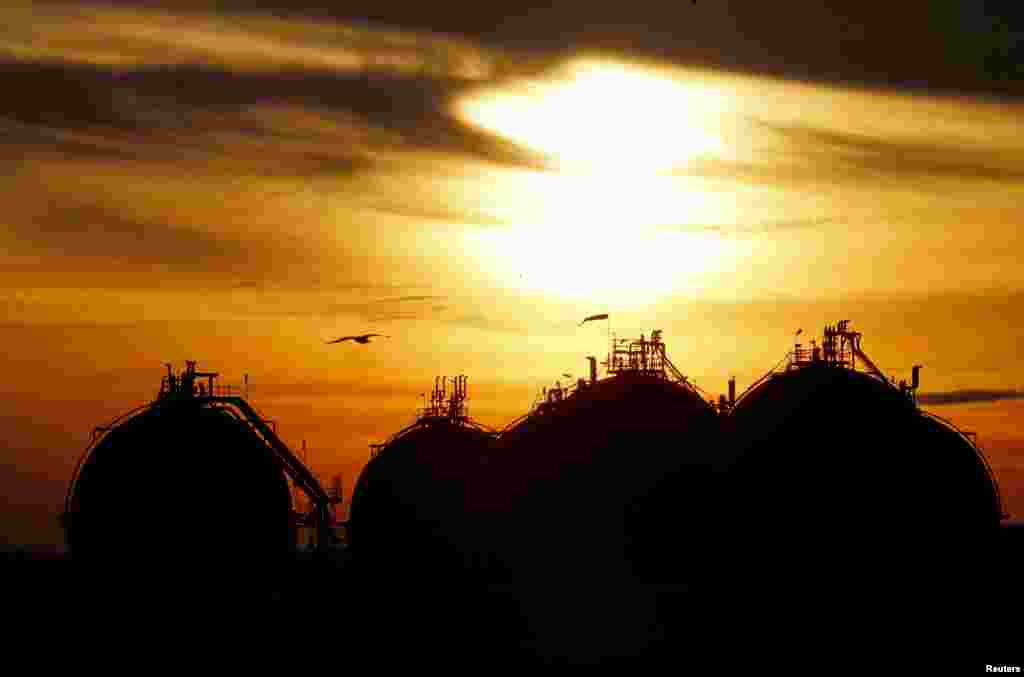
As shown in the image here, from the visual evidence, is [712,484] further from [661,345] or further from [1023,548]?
[1023,548]

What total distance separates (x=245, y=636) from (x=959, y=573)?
26470 mm

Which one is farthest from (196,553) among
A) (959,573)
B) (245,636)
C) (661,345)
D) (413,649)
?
(959,573)

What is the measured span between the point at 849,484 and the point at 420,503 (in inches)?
873

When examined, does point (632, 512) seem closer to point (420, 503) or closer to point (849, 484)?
point (849, 484)

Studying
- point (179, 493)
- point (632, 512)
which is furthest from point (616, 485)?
point (179, 493)

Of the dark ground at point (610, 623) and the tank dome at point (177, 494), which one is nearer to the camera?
the dark ground at point (610, 623)

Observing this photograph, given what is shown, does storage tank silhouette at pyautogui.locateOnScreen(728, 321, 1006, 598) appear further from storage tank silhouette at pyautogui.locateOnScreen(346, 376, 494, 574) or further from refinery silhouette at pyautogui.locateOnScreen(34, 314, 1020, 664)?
storage tank silhouette at pyautogui.locateOnScreen(346, 376, 494, 574)

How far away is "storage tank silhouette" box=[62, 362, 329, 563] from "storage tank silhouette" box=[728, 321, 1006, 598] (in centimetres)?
1842

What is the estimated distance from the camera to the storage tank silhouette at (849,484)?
60.5 m

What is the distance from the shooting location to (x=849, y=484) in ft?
201

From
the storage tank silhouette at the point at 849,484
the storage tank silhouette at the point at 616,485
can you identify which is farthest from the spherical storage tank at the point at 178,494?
the storage tank silhouette at the point at 849,484

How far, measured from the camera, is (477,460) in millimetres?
77125

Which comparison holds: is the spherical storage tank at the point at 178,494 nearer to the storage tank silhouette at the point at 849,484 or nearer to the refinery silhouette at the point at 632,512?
the refinery silhouette at the point at 632,512

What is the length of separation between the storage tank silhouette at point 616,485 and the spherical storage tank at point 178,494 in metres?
9.85
